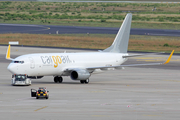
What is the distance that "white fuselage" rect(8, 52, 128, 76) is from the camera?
43062 millimetres

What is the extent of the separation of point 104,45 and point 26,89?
66697mm

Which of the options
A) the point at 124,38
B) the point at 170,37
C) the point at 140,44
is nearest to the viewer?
the point at 124,38

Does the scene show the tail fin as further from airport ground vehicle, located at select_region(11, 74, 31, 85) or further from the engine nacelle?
airport ground vehicle, located at select_region(11, 74, 31, 85)

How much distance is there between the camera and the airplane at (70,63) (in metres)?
43.2

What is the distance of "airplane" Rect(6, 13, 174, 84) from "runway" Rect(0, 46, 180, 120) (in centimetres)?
170

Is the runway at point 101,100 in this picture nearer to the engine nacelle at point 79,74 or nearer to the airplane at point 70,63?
the engine nacelle at point 79,74

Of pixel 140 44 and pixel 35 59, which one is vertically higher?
pixel 140 44

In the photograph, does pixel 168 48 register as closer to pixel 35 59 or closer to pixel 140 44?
pixel 140 44

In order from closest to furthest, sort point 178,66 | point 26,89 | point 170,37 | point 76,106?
point 76,106
point 26,89
point 178,66
point 170,37

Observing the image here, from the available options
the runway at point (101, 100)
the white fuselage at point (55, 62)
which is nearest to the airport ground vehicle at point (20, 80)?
the white fuselage at point (55, 62)

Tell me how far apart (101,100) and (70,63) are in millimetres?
13967

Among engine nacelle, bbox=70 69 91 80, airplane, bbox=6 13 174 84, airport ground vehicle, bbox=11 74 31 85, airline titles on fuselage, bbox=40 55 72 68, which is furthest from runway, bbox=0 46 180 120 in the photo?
airline titles on fuselage, bbox=40 55 72 68

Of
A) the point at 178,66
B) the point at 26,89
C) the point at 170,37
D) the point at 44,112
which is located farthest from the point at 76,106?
the point at 170,37

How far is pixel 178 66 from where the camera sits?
6988cm
